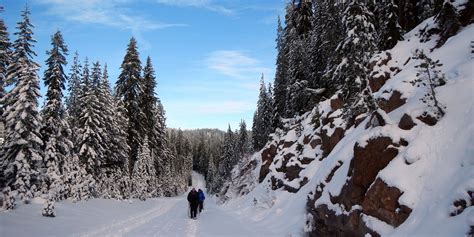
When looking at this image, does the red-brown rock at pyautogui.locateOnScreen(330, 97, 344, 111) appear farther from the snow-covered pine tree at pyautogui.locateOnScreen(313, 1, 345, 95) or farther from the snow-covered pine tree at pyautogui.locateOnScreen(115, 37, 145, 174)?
the snow-covered pine tree at pyautogui.locateOnScreen(115, 37, 145, 174)

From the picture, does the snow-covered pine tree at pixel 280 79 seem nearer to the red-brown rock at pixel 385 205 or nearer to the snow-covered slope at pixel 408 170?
the snow-covered slope at pixel 408 170

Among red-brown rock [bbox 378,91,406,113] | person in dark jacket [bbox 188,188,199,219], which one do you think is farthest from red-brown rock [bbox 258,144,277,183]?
red-brown rock [bbox 378,91,406,113]

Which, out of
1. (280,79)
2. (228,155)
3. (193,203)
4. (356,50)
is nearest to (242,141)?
(228,155)

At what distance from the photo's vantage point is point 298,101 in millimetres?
35938

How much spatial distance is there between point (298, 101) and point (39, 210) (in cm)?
2390

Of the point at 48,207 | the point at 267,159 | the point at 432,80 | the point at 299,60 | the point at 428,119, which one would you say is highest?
the point at 299,60

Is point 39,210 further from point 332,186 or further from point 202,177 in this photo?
point 202,177

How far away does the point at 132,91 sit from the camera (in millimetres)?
43188

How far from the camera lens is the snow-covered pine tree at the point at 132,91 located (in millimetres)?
43031

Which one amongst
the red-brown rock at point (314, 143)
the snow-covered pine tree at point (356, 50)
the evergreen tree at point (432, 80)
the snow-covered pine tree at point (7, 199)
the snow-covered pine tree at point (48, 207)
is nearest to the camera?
the evergreen tree at point (432, 80)

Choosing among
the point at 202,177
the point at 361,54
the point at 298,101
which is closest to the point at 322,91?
the point at 298,101

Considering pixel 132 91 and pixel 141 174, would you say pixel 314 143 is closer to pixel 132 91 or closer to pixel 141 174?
pixel 141 174

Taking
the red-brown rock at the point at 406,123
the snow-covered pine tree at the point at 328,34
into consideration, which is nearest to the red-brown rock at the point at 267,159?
the snow-covered pine tree at the point at 328,34

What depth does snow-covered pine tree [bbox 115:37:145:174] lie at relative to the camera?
141ft
